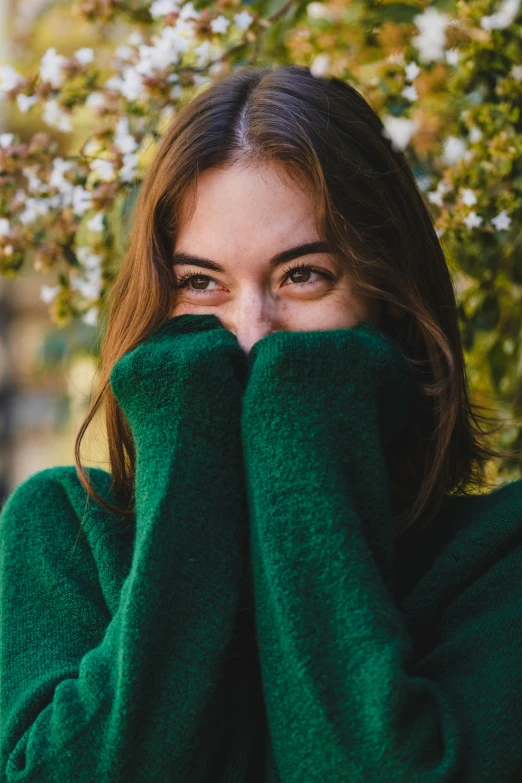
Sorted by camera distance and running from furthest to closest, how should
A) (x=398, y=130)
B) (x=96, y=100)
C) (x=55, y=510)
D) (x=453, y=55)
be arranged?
(x=96, y=100) < (x=453, y=55) < (x=398, y=130) < (x=55, y=510)

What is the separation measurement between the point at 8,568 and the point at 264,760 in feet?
1.69

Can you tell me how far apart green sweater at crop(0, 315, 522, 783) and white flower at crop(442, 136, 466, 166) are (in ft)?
2.24

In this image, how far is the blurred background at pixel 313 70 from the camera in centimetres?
197

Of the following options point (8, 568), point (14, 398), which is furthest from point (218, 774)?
point (14, 398)

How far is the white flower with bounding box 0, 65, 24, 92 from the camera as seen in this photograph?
2.05m

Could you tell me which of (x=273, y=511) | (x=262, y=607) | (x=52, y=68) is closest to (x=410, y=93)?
(x=52, y=68)

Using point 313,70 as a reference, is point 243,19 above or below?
above

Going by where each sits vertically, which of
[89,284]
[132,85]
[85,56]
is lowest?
[89,284]

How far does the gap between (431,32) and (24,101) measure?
89 cm

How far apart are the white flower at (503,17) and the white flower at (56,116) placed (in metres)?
0.93

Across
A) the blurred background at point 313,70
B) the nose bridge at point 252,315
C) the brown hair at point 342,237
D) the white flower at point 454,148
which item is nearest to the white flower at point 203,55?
the blurred background at point 313,70

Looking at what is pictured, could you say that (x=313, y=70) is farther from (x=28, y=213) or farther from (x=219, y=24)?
(x=28, y=213)

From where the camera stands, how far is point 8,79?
2061 mm

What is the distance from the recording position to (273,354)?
4.50 feet
